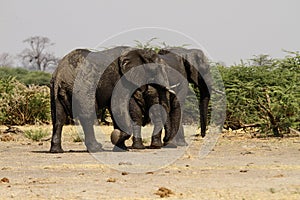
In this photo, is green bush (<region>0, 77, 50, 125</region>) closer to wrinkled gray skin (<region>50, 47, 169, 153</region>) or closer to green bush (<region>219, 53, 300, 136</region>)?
green bush (<region>219, 53, 300, 136</region>)

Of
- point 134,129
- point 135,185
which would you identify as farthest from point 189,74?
point 135,185

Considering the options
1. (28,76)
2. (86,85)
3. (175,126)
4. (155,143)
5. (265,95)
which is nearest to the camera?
(86,85)

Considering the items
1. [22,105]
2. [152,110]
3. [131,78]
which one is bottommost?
[152,110]

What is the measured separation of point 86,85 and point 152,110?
1670 mm

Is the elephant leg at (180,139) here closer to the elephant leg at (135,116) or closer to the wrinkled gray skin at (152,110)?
the wrinkled gray skin at (152,110)

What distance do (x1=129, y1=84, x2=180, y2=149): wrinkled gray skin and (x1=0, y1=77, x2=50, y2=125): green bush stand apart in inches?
398

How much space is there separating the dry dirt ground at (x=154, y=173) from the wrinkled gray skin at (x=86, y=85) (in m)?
0.50

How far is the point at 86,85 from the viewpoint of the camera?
13.2 m

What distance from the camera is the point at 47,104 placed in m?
24.5

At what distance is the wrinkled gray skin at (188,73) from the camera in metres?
15.3

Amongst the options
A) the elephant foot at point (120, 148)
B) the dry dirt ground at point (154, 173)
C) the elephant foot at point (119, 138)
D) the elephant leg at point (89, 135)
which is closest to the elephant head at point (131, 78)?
the elephant foot at point (119, 138)

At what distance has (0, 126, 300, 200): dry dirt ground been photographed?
7691mm

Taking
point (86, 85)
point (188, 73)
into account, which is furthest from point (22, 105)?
point (86, 85)

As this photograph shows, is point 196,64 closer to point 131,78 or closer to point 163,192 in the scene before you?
point 131,78
